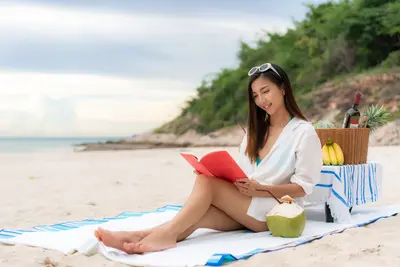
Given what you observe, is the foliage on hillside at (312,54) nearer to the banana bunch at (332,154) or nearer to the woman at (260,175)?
the banana bunch at (332,154)

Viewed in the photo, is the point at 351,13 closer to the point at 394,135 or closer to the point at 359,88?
the point at 359,88

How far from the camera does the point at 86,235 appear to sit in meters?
3.58

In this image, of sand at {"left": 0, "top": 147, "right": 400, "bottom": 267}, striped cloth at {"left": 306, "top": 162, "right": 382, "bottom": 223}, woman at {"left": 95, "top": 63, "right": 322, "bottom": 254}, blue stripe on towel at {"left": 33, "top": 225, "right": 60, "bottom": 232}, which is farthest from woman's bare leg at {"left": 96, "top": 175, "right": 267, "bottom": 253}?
blue stripe on towel at {"left": 33, "top": 225, "right": 60, "bottom": 232}

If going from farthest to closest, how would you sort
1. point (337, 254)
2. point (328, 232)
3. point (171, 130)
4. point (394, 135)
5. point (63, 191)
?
point (171, 130) < point (394, 135) < point (63, 191) < point (328, 232) < point (337, 254)

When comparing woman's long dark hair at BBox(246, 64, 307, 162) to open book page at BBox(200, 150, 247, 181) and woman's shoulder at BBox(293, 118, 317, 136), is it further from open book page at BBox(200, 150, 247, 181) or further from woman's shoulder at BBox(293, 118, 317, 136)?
open book page at BBox(200, 150, 247, 181)

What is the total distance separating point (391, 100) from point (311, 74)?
316 cm

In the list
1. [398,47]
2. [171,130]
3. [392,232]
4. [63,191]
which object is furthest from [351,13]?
[392,232]

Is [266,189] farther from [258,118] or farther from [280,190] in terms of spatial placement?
[258,118]

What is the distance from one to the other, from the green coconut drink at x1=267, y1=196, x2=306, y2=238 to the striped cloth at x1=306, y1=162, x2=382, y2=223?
588 mm

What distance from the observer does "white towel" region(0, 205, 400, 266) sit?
115 inches

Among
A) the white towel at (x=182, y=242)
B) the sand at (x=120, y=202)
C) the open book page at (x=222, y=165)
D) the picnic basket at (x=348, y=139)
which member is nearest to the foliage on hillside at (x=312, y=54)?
the sand at (x=120, y=202)

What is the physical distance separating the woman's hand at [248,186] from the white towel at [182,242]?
0.26m

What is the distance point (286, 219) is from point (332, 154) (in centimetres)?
102

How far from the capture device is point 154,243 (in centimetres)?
307
